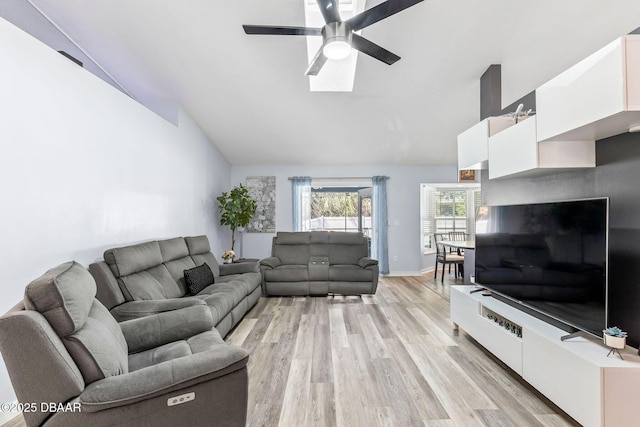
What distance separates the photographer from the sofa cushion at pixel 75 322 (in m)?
1.23

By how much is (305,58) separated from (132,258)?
2853 mm

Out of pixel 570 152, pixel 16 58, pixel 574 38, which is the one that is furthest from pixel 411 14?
pixel 16 58

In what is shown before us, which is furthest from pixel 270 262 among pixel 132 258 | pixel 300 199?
pixel 132 258

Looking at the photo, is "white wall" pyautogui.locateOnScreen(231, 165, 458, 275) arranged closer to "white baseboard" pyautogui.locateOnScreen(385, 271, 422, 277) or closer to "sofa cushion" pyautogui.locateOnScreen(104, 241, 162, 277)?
"white baseboard" pyautogui.locateOnScreen(385, 271, 422, 277)

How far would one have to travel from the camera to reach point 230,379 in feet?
4.40

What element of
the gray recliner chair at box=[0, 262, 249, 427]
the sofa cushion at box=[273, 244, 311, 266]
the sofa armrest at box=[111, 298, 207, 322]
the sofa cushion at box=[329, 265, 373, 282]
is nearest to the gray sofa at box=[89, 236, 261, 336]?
the sofa armrest at box=[111, 298, 207, 322]

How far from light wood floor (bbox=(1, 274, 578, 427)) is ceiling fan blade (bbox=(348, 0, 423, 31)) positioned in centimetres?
261

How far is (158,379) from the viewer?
1243 mm

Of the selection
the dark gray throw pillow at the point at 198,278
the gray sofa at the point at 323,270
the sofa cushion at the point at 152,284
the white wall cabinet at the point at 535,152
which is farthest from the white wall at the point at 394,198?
the white wall cabinet at the point at 535,152

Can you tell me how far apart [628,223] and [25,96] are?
13.2ft

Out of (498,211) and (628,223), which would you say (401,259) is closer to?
(498,211)

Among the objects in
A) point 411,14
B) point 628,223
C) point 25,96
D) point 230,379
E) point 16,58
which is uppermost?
point 411,14

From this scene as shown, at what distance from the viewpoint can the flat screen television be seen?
5.90 ft

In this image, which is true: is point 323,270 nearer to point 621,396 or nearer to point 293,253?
point 293,253
